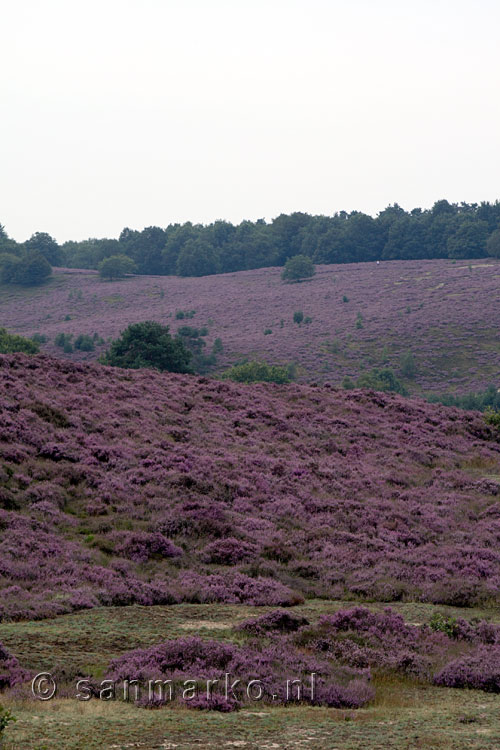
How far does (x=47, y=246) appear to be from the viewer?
164 meters

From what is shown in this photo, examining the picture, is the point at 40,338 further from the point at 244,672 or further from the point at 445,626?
the point at 244,672

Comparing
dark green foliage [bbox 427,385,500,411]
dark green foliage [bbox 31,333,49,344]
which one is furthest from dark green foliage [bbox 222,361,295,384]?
dark green foliage [bbox 31,333,49,344]

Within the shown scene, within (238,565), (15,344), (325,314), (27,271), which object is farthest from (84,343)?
(238,565)

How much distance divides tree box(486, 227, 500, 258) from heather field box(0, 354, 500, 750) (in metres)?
105

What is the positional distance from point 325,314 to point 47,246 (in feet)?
270

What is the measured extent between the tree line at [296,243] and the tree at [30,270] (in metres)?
2.47

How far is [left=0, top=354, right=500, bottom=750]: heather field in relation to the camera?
10.7 meters

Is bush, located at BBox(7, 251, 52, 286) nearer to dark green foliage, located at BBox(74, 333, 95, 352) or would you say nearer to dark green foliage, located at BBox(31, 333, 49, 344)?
dark green foliage, located at BBox(31, 333, 49, 344)

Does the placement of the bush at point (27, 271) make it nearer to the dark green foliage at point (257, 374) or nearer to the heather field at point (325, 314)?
the heather field at point (325, 314)

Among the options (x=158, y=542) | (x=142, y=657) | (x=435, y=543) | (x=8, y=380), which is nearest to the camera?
(x=142, y=657)

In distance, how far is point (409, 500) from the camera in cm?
2808

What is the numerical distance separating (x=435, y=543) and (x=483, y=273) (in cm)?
10234

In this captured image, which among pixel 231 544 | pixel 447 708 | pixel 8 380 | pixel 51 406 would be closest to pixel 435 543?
pixel 231 544

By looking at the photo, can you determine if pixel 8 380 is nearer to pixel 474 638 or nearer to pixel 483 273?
pixel 474 638
